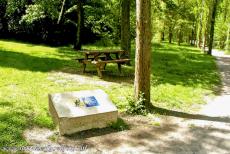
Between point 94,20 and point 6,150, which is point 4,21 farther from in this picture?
point 6,150

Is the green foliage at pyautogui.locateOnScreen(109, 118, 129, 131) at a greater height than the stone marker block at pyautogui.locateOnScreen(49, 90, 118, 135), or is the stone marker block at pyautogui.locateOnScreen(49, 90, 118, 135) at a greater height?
the stone marker block at pyautogui.locateOnScreen(49, 90, 118, 135)

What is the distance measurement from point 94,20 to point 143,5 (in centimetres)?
1665

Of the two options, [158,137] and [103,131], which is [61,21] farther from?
[158,137]

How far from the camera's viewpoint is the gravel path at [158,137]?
267 inches

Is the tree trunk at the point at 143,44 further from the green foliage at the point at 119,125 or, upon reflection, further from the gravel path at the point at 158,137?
the green foliage at the point at 119,125

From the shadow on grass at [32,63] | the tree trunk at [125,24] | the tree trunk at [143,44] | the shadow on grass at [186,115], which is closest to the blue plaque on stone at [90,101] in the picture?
the tree trunk at [143,44]

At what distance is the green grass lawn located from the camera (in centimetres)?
803

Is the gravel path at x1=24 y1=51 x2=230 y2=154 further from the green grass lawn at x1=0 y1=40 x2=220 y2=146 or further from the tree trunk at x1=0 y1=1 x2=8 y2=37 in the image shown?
the tree trunk at x1=0 y1=1 x2=8 y2=37

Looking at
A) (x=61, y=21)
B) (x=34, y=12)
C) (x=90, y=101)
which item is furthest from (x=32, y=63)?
(x=61, y=21)

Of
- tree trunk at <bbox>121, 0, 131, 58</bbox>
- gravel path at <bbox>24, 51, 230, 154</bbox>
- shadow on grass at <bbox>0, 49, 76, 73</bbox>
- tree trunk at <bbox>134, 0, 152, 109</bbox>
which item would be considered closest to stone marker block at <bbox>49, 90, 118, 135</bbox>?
gravel path at <bbox>24, 51, 230, 154</bbox>

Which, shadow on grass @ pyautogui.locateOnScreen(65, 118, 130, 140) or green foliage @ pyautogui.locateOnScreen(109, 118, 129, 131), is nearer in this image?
shadow on grass @ pyautogui.locateOnScreen(65, 118, 130, 140)

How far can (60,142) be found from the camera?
6875 mm

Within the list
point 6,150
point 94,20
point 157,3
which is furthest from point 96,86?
point 94,20

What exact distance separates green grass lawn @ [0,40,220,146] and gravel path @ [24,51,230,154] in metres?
0.78
